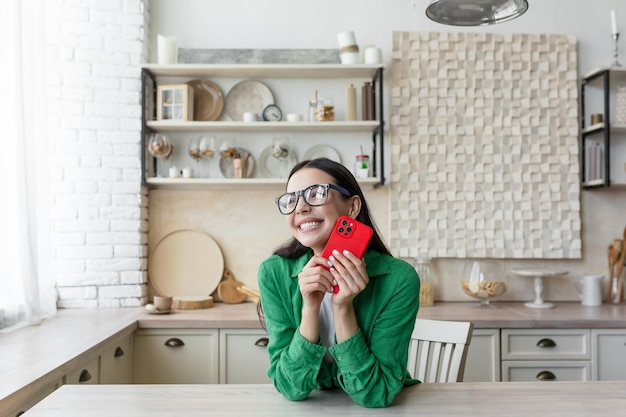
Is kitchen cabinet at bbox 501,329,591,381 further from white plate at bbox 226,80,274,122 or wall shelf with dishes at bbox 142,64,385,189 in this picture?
white plate at bbox 226,80,274,122

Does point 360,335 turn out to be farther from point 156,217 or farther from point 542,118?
point 542,118

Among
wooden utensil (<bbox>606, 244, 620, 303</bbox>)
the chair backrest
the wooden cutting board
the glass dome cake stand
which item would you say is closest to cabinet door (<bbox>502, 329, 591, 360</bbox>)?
the glass dome cake stand

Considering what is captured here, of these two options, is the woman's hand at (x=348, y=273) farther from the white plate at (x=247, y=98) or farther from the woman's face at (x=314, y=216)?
the white plate at (x=247, y=98)

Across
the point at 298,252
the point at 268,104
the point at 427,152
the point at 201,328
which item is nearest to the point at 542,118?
the point at 427,152

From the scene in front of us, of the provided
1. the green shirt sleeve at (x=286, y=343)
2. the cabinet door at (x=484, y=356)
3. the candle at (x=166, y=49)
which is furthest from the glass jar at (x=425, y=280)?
the green shirt sleeve at (x=286, y=343)

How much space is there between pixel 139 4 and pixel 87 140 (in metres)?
0.79

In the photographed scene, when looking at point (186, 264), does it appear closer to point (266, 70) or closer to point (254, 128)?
point (254, 128)

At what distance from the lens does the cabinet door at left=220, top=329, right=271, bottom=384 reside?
2850mm

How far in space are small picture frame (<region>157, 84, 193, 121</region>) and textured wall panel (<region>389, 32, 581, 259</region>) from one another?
1.14 m

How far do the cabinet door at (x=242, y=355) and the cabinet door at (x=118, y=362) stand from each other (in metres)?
0.42

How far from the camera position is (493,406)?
1.28m

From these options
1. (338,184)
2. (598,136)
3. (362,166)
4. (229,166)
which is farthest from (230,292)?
(598,136)

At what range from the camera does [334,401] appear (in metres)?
1.34

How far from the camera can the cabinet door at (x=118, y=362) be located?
2457 mm
